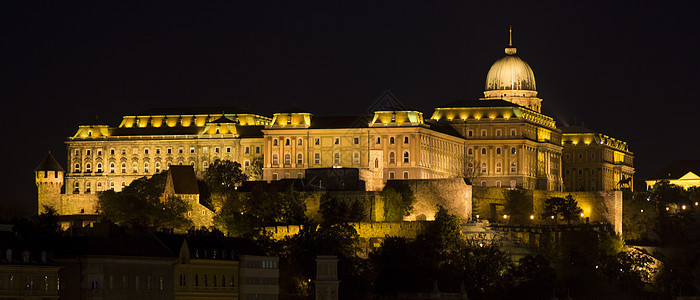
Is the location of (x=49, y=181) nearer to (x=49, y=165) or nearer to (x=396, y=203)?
(x=49, y=165)

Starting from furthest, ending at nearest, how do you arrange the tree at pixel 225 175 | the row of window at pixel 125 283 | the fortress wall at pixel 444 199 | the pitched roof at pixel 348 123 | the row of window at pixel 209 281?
the pitched roof at pixel 348 123 < the tree at pixel 225 175 < the fortress wall at pixel 444 199 < the row of window at pixel 209 281 < the row of window at pixel 125 283

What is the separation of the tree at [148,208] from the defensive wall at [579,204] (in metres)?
28.8

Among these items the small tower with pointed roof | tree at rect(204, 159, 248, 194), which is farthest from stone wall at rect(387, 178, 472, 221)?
the small tower with pointed roof

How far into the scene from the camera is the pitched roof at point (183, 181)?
544 ft

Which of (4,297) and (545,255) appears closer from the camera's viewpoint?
(4,297)

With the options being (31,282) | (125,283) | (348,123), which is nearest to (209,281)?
(125,283)

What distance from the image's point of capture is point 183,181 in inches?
6560

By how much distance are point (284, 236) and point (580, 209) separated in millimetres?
40129

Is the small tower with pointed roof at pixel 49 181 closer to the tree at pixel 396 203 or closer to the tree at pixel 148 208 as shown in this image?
the tree at pixel 148 208

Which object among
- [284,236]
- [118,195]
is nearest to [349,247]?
[284,236]

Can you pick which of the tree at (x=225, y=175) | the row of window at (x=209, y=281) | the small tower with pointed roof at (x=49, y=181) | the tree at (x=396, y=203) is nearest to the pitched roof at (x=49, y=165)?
the small tower with pointed roof at (x=49, y=181)

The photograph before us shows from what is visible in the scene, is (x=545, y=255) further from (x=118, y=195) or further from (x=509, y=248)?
(x=118, y=195)

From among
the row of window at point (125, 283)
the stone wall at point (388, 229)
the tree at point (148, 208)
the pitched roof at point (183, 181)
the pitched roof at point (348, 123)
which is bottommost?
the row of window at point (125, 283)

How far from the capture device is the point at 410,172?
630 ft
